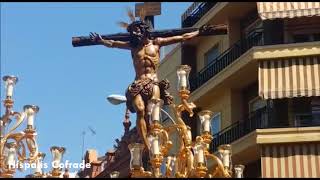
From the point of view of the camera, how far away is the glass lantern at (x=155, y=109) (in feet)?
37.6

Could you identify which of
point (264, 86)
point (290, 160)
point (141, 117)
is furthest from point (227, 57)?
point (141, 117)

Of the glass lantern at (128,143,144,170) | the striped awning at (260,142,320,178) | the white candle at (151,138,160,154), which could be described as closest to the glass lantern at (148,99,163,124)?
the white candle at (151,138,160,154)

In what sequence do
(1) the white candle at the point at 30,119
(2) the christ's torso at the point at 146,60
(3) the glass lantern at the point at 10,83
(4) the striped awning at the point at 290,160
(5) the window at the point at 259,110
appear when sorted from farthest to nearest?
(5) the window at the point at 259,110 → (4) the striped awning at the point at 290,160 → (3) the glass lantern at the point at 10,83 → (1) the white candle at the point at 30,119 → (2) the christ's torso at the point at 146,60

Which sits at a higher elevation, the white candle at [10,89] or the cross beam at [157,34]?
the cross beam at [157,34]

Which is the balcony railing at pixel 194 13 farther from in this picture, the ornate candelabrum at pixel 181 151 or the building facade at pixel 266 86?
the ornate candelabrum at pixel 181 151

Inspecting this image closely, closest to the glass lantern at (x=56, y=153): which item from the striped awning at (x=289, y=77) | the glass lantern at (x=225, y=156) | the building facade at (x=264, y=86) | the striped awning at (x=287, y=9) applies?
the glass lantern at (x=225, y=156)

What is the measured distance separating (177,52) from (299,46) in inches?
240

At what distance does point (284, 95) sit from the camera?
20.1 meters

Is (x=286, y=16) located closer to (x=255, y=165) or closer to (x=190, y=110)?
(x=255, y=165)

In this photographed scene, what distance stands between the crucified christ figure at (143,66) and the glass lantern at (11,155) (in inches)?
76.5

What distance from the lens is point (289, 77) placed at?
66.9 feet

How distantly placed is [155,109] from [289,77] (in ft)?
31.7

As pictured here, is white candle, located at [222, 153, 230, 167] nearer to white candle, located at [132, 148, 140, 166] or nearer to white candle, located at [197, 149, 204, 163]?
white candle, located at [197, 149, 204, 163]

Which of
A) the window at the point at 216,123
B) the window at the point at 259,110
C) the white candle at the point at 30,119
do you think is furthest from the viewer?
the window at the point at 216,123
